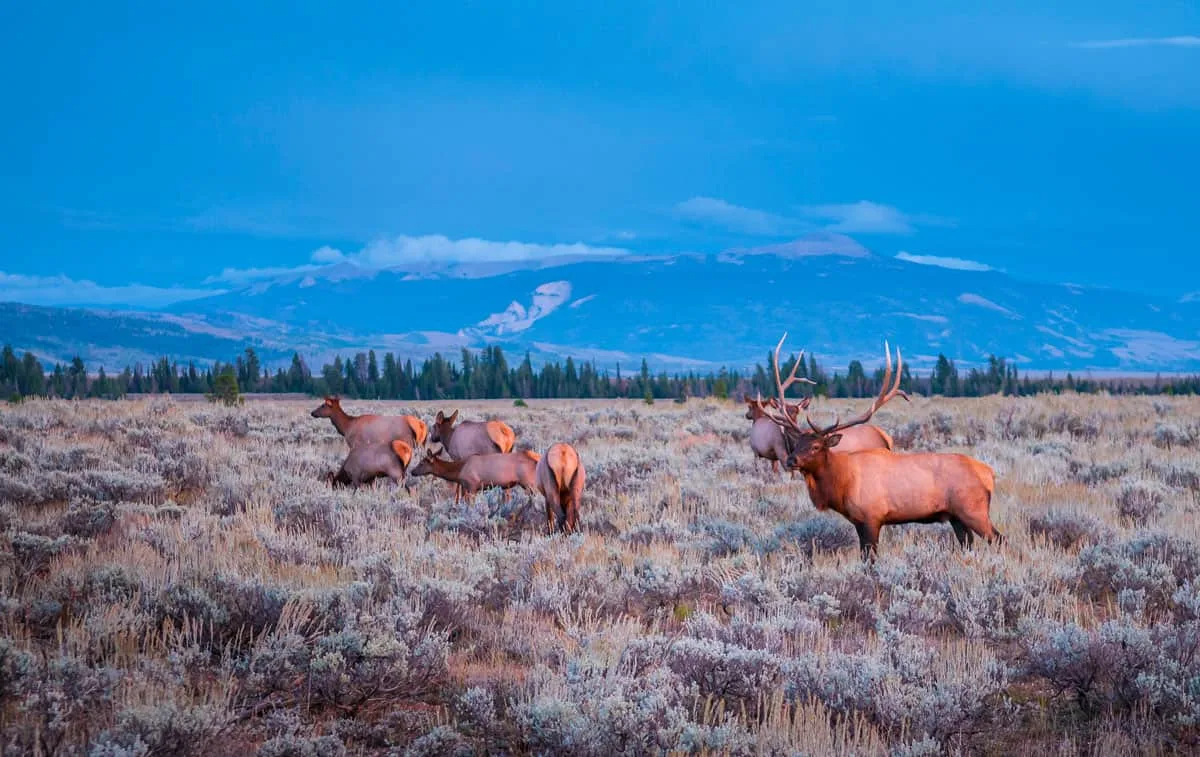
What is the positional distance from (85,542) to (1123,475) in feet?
Result: 41.7

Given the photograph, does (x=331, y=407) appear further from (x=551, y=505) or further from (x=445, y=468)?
(x=551, y=505)

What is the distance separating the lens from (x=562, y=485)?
34.0ft

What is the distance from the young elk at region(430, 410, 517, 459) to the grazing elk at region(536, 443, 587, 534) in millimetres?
4989

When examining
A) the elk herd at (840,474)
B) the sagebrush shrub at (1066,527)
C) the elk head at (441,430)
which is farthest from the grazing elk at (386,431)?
the sagebrush shrub at (1066,527)

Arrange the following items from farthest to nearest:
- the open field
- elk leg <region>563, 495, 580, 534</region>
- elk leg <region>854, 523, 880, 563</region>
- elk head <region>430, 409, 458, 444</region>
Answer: elk head <region>430, 409, 458, 444</region> → elk leg <region>563, 495, 580, 534</region> → elk leg <region>854, 523, 880, 563</region> → the open field

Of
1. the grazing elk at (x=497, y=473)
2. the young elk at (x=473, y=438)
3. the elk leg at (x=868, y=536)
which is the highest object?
the young elk at (x=473, y=438)

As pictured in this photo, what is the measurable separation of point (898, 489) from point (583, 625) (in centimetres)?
344

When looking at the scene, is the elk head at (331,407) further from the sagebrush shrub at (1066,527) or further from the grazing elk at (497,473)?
the sagebrush shrub at (1066,527)

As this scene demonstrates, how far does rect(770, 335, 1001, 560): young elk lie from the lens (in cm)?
859

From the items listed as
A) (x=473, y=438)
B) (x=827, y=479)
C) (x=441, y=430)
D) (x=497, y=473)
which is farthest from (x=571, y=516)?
(x=441, y=430)

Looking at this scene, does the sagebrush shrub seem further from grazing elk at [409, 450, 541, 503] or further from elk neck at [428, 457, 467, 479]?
elk neck at [428, 457, 467, 479]

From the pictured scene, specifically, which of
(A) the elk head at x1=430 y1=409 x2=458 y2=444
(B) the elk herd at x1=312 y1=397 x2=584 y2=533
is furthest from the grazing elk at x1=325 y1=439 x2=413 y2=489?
(A) the elk head at x1=430 y1=409 x2=458 y2=444

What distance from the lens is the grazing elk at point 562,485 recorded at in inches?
407

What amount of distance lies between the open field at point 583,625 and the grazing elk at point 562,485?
1.51 feet
